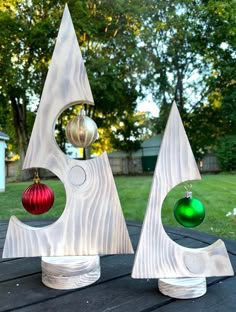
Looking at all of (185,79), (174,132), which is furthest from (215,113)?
(174,132)

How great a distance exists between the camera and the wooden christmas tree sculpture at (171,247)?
1122mm

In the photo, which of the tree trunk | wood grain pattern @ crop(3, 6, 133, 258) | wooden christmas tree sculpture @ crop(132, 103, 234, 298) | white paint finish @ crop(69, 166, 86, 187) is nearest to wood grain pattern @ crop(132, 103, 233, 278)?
wooden christmas tree sculpture @ crop(132, 103, 234, 298)

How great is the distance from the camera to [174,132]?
1158 mm

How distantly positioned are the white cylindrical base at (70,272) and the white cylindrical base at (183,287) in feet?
0.91

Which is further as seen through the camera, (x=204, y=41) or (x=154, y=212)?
(x=204, y=41)

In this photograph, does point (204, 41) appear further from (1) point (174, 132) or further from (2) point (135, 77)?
(1) point (174, 132)

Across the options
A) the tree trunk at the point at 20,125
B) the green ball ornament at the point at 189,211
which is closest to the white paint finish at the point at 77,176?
the green ball ornament at the point at 189,211

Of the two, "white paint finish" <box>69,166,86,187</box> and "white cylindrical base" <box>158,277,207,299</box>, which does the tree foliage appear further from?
"white cylindrical base" <box>158,277,207,299</box>

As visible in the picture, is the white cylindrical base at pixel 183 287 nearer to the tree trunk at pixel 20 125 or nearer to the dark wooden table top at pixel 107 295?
the dark wooden table top at pixel 107 295

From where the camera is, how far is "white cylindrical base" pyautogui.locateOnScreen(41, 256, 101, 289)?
3.89 feet

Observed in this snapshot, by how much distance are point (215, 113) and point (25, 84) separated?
24.4 ft

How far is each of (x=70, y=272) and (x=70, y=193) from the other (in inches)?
12.4

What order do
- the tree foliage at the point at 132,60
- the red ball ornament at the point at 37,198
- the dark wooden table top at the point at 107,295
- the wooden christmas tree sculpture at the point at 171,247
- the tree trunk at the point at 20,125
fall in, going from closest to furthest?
1. the dark wooden table top at the point at 107,295
2. the wooden christmas tree sculpture at the point at 171,247
3. the red ball ornament at the point at 37,198
4. the tree foliage at the point at 132,60
5. the tree trunk at the point at 20,125

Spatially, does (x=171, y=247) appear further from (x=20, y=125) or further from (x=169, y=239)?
(x=20, y=125)
